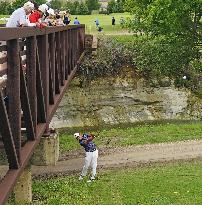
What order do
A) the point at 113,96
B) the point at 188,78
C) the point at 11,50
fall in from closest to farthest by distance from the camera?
1. the point at 11,50
2. the point at 113,96
3. the point at 188,78

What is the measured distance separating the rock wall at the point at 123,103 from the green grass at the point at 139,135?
179cm

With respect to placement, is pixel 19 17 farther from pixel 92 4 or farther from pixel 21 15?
pixel 92 4

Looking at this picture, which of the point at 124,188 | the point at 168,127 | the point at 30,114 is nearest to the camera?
the point at 30,114

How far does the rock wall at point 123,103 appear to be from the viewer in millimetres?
26453

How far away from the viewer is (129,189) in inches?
566

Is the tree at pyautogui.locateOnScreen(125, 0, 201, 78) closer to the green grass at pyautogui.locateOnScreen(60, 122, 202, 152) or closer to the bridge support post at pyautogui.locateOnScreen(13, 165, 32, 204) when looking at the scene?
the green grass at pyautogui.locateOnScreen(60, 122, 202, 152)

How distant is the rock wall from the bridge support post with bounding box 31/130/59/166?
11686 millimetres

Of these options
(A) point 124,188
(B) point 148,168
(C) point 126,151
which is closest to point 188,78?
(C) point 126,151

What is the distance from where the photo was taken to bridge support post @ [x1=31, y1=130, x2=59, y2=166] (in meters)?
13.5

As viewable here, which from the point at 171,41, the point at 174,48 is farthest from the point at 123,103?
the point at 171,41

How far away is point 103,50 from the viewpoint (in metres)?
31.5

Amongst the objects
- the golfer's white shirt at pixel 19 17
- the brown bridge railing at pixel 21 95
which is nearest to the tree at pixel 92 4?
the brown bridge railing at pixel 21 95

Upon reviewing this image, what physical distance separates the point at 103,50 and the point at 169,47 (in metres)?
3.94

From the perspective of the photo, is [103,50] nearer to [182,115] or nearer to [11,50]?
[182,115]
